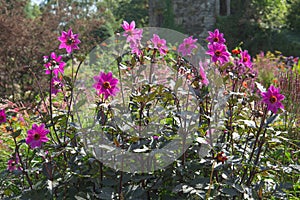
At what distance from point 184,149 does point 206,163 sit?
0.42 ft

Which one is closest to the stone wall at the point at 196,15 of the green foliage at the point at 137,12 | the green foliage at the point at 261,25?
the green foliage at the point at 261,25

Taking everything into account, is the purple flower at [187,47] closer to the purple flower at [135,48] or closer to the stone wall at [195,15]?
the purple flower at [135,48]

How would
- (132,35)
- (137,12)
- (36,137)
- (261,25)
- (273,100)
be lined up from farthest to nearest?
(137,12), (261,25), (132,35), (36,137), (273,100)

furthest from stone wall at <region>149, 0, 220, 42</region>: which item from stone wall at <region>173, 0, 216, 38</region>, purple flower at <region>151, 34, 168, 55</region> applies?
purple flower at <region>151, 34, 168, 55</region>

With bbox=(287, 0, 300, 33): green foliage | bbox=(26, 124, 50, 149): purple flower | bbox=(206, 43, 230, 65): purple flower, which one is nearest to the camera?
bbox=(26, 124, 50, 149): purple flower

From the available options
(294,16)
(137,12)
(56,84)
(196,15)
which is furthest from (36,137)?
(137,12)

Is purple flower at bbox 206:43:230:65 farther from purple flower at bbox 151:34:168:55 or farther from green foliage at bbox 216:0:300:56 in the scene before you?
green foliage at bbox 216:0:300:56

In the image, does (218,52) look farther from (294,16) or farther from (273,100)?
(294,16)

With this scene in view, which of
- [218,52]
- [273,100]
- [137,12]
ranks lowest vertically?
[273,100]

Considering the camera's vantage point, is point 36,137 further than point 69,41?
No

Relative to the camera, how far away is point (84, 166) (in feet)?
6.33

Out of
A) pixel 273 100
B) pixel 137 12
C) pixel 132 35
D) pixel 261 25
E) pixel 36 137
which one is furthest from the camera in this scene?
pixel 137 12

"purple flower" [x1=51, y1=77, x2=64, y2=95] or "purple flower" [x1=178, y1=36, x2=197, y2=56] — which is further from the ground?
"purple flower" [x1=178, y1=36, x2=197, y2=56]

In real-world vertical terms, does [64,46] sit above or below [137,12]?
below
